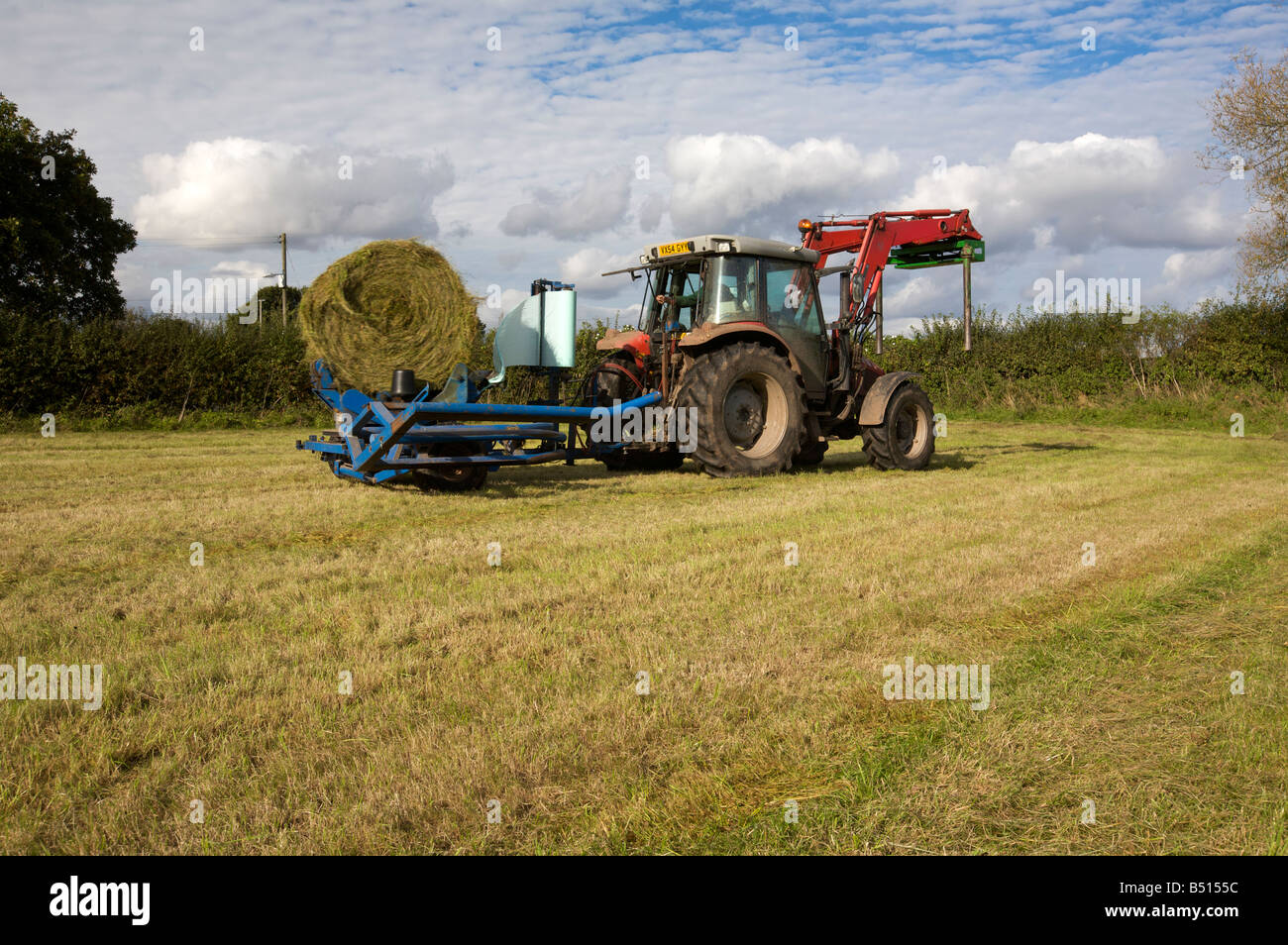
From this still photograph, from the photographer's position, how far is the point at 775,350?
938cm

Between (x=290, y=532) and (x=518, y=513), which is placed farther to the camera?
(x=518, y=513)

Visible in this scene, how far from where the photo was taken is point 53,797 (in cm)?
221

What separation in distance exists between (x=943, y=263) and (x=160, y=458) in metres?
10.0

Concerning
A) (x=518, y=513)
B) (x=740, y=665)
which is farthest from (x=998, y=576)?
(x=518, y=513)

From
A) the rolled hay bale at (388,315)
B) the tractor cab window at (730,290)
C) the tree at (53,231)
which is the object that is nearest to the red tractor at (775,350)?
the tractor cab window at (730,290)

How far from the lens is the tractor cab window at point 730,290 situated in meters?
9.04

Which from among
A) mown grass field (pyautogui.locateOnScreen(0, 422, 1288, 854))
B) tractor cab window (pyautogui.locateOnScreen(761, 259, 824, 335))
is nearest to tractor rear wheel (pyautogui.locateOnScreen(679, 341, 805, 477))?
tractor cab window (pyautogui.locateOnScreen(761, 259, 824, 335))

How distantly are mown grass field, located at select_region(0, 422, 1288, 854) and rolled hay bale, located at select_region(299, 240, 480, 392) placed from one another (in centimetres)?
165

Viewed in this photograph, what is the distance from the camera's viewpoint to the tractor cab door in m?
9.34

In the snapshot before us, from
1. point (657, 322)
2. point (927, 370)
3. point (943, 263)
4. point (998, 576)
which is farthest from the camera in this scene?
point (927, 370)

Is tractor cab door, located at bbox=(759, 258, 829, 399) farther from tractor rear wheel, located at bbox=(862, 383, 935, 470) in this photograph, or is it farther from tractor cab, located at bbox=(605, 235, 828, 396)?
tractor rear wheel, located at bbox=(862, 383, 935, 470)

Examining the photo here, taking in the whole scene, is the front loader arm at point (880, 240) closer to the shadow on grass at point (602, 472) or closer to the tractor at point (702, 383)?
the tractor at point (702, 383)
